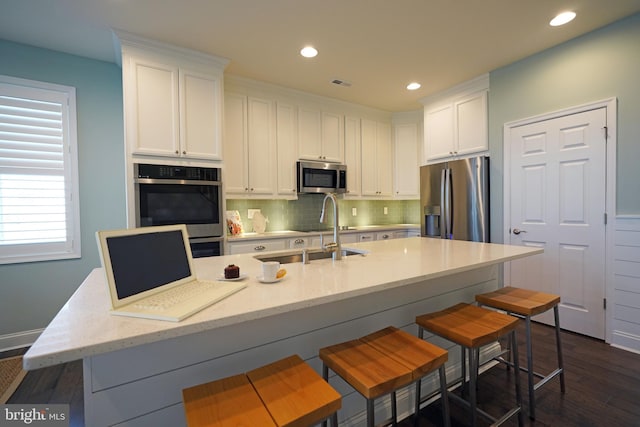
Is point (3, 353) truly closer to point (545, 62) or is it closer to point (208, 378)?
point (208, 378)

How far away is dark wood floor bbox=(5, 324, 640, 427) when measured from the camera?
1631 millimetres

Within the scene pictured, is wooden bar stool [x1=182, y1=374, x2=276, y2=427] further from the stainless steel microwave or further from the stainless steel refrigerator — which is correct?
the stainless steel refrigerator

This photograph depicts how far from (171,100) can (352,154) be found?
2436 mm

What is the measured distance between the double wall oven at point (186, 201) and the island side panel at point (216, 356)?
1793 millimetres

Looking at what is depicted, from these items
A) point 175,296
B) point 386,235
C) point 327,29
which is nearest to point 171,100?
point 327,29

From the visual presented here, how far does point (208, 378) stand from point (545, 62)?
149 inches

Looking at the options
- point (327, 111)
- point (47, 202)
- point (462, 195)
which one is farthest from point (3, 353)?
point (462, 195)

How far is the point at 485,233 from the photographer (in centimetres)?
326

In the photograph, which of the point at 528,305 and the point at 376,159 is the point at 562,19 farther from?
the point at 376,159

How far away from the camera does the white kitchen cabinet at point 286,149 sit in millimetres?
3639

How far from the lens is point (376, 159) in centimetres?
450

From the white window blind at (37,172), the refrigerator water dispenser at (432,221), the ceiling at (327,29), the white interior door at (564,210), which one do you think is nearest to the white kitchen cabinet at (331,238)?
the refrigerator water dispenser at (432,221)

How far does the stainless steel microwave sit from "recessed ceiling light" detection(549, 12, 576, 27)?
2493 millimetres

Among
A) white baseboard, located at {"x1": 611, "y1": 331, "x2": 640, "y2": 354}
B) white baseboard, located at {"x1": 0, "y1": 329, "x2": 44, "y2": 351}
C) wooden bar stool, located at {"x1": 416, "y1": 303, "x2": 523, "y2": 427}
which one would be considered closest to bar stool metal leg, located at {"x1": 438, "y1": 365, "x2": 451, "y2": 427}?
wooden bar stool, located at {"x1": 416, "y1": 303, "x2": 523, "y2": 427}
